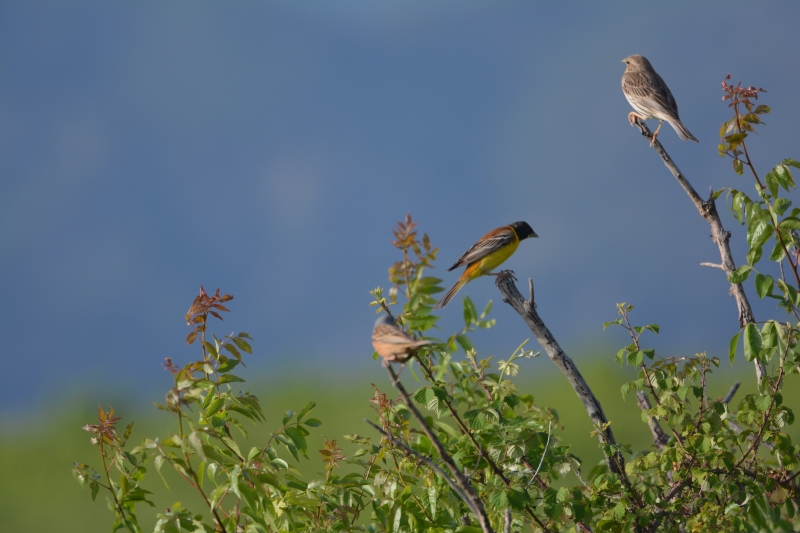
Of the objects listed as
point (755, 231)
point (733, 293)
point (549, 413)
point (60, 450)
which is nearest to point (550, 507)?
point (549, 413)

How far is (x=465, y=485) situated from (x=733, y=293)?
2208 mm

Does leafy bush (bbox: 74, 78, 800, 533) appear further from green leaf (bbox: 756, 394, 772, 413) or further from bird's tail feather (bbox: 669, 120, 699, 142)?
bird's tail feather (bbox: 669, 120, 699, 142)

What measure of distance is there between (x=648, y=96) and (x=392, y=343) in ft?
15.4

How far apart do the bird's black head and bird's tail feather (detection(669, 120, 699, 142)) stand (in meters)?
1.38

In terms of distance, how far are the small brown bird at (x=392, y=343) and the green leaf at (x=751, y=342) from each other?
132cm

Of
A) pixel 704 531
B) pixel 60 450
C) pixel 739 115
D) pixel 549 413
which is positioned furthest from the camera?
pixel 60 450

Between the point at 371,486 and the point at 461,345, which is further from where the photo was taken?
the point at 371,486

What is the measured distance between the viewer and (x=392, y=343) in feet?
7.09

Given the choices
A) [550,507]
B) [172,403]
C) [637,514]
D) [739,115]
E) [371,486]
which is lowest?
[637,514]

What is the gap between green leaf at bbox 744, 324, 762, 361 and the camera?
8.38 feet

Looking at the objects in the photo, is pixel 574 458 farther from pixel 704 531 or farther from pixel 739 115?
pixel 739 115

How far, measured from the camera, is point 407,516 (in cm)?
251

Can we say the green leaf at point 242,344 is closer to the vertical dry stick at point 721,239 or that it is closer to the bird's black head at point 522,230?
the vertical dry stick at point 721,239

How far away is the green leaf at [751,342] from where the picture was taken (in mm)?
2555
